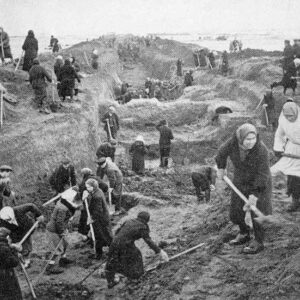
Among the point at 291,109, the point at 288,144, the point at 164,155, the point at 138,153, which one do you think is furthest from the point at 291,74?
the point at 291,109

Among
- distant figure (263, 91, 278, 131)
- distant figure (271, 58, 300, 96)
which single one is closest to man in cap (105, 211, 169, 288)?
distant figure (263, 91, 278, 131)

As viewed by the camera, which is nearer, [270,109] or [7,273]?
[7,273]

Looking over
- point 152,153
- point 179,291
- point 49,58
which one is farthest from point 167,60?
point 179,291

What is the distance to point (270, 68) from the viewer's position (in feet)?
72.4

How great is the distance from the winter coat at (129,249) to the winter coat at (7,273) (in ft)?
4.49

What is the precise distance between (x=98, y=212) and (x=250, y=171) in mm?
3017

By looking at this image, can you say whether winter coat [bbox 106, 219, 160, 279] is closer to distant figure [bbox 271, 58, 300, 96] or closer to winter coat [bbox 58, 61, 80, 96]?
winter coat [bbox 58, 61, 80, 96]

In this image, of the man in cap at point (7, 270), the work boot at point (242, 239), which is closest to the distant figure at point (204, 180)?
the work boot at point (242, 239)

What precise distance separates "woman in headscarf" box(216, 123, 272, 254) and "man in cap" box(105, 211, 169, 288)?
129cm

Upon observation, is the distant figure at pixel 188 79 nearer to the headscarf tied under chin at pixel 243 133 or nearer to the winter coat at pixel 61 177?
the winter coat at pixel 61 177

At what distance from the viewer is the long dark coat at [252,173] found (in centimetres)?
571

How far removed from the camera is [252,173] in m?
5.81

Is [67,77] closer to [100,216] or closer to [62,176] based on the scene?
[62,176]

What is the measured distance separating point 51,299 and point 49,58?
2021 centimetres
